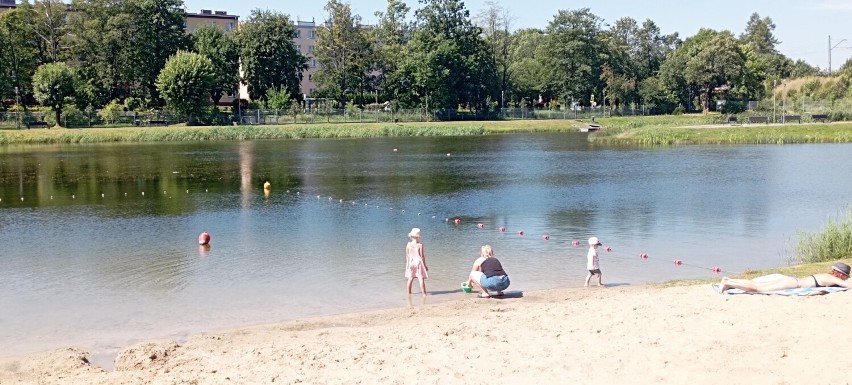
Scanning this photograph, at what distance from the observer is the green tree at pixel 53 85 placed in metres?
98.4

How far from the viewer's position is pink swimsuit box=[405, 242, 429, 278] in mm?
18625

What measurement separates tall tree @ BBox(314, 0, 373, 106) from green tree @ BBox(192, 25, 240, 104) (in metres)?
13.1

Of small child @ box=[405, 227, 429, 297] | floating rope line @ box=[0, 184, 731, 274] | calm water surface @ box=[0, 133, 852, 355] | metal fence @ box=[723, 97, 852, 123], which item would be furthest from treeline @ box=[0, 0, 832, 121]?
small child @ box=[405, 227, 429, 297]

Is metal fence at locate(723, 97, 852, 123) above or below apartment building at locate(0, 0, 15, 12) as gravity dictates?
below

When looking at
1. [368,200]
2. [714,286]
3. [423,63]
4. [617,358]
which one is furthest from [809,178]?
[423,63]

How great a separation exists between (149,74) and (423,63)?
38971 millimetres

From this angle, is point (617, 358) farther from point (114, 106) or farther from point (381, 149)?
point (114, 106)

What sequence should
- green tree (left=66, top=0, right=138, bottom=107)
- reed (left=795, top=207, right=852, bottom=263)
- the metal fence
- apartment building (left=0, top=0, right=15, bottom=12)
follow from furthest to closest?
1. apartment building (left=0, top=0, right=15, bottom=12)
2. green tree (left=66, top=0, right=138, bottom=107)
3. the metal fence
4. reed (left=795, top=207, right=852, bottom=263)

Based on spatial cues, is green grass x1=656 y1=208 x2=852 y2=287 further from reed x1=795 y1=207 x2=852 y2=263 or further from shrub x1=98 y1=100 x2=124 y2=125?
shrub x1=98 y1=100 x2=124 y2=125

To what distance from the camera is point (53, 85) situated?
9862 cm

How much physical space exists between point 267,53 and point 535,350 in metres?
110

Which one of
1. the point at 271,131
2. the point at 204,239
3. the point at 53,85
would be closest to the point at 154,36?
the point at 53,85

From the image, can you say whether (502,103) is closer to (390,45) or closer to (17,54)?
(390,45)

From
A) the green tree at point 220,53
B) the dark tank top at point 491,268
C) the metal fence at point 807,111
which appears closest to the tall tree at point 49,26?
the green tree at point 220,53
